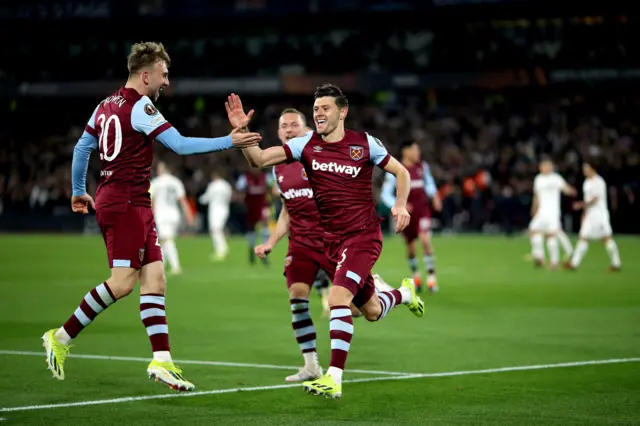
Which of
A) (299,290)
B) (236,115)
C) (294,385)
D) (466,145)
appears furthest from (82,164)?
(466,145)

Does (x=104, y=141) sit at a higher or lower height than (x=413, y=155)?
lower

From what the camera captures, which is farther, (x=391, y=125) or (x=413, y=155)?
(x=391, y=125)

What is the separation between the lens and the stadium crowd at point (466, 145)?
41844 mm

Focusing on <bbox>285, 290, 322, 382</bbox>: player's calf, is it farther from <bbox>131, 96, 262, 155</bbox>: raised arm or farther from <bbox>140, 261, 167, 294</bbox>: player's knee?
<bbox>131, 96, 262, 155</bbox>: raised arm

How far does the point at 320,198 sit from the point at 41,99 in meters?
46.1

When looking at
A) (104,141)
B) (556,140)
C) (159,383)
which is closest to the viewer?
(104,141)

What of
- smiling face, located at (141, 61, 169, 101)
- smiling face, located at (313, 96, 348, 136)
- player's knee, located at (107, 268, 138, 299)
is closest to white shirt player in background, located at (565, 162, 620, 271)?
smiling face, located at (313, 96, 348, 136)

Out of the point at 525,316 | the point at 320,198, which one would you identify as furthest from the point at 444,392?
the point at 525,316

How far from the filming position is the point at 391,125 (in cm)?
4884

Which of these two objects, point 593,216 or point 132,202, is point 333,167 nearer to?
point 132,202

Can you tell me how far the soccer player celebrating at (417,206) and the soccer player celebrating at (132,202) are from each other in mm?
10249

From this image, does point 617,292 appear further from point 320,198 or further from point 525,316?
point 320,198

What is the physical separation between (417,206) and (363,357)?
8.62 metres

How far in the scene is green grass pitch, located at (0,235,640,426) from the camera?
8.02 meters
